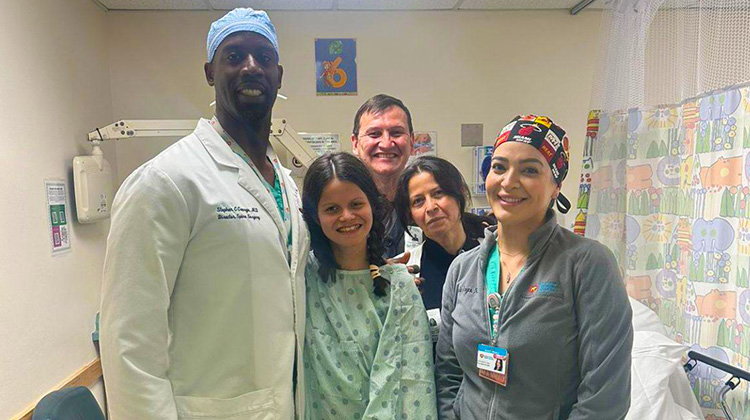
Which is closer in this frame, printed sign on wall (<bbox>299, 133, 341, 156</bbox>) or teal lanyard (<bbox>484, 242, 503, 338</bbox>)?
teal lanyard (<bbox>484, 242, 503, 338</bbox>)

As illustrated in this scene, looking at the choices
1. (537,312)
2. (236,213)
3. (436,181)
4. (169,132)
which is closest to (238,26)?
(236,213)

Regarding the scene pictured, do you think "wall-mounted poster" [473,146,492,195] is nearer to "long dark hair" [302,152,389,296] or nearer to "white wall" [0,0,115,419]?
"long dark hair" [302,152,389,296]

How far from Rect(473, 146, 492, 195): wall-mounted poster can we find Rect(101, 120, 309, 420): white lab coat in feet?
6.96

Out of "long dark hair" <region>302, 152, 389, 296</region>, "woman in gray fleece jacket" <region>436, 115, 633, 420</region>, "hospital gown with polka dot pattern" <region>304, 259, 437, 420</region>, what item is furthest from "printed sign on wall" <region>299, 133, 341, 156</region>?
"woman in gray fleece jacket" <region>436, 115, 633, 420</region>

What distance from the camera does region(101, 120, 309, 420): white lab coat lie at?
914 mm

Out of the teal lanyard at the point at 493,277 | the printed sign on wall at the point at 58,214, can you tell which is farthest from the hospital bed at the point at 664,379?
the printed sign on wall at the point at 58,214

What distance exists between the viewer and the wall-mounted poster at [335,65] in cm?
290

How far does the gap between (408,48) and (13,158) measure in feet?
7.42

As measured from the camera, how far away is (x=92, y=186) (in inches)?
94.1

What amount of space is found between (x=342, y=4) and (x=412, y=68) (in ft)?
1.99

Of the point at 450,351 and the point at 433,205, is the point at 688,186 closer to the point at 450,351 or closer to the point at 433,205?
the point at 433,205

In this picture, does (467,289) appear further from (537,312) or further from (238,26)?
(238,26)

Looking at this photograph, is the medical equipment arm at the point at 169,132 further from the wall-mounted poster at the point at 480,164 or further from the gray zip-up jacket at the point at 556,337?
the gray zip-up jacket at the point at 556,337

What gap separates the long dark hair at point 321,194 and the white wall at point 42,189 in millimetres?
1491
